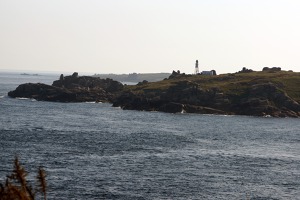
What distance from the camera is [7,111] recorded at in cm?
18350

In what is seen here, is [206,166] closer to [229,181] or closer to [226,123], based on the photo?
[229,181]

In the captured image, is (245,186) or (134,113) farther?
(134,113)

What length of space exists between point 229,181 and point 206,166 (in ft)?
39.1

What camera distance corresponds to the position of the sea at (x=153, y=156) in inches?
2940

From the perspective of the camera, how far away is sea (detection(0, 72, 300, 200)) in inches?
2940

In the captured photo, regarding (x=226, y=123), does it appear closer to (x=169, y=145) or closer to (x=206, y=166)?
(x=169, y=145)

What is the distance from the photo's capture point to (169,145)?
11856 cm

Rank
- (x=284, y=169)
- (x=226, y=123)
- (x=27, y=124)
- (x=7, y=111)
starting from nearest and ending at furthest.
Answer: (x=284, y=169), (x=27, y=124), (x=226, y=123), (x=7, y=111)

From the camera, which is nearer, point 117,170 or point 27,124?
point 117,170

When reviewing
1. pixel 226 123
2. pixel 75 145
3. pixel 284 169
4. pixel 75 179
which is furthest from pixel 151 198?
pixel 226 123

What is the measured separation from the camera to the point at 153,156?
101688mm

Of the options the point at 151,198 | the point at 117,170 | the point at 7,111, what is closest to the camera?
the point at 151,198

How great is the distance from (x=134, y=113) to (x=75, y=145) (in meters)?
85.8

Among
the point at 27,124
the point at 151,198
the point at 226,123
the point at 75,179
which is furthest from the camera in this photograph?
the point at 226,123
